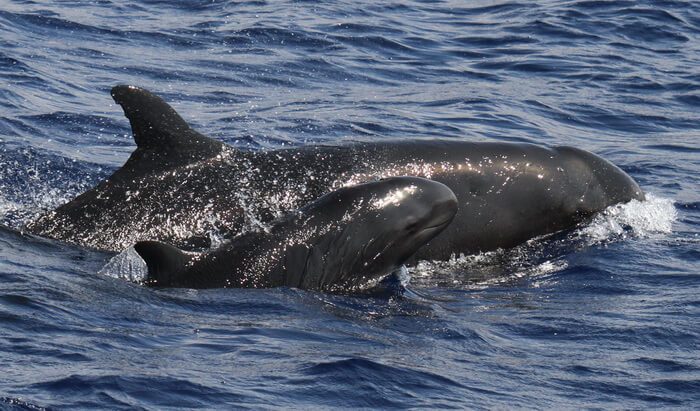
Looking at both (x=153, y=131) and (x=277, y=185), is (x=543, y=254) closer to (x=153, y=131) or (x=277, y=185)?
(x=277, y=185)

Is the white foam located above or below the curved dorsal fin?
below

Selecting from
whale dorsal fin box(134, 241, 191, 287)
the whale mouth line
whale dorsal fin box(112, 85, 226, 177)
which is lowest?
whale dorsal fin box(134, 241, 191, 287)

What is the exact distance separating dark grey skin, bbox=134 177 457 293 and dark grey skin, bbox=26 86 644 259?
584 mm

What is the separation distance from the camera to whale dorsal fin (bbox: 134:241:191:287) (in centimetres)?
948

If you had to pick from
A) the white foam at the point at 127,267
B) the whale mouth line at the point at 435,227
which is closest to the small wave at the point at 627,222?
the whale mouth line at the point at 435,227

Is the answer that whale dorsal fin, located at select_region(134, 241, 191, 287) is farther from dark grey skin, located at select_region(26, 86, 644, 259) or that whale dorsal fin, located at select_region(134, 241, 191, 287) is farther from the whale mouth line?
the whale mouth line

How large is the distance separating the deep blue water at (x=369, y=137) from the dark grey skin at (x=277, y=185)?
0.34 meters

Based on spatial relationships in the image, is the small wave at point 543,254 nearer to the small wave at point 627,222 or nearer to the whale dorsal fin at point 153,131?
the small wave at point 627,222

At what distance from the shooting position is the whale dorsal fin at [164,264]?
948 centimetres

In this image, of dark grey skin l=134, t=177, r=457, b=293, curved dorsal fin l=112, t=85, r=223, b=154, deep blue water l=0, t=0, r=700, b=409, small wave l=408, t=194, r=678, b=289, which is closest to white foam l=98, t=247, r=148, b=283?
deep blue water l=0, t=0, r=700, b=409

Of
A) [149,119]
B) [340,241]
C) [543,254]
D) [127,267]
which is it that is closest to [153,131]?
[149,119]

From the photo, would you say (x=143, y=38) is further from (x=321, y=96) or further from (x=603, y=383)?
(x=603, y=383)

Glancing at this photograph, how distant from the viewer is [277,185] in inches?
456

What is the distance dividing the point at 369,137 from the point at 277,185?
5.15 ft
